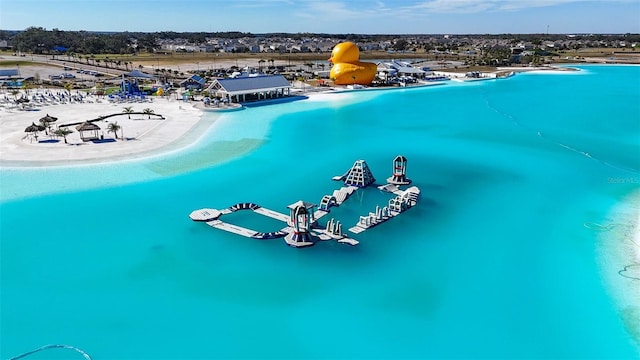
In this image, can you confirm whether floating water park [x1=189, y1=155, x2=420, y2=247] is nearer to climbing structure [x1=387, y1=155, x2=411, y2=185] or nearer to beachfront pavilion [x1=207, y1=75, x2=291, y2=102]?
climbing structure [x1=387, y1=155, x2=411, y2=185]

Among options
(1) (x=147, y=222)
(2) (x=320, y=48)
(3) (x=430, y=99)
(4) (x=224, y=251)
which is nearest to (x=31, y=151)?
(1) (x=147, y=222)

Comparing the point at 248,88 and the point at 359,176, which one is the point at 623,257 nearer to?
the point at 359,176

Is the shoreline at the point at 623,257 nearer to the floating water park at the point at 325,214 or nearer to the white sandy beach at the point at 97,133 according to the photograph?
the floating water park at the point at 325,214

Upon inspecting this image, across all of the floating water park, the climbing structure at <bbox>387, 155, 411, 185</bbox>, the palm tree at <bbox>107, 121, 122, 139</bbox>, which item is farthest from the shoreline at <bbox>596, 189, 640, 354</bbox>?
the palm tree at <bbox>107, 121, 122, 139</bbox>

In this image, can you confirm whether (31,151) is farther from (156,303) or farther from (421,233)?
(421,233)

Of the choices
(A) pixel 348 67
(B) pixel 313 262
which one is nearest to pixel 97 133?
(B) pixel 313 262
